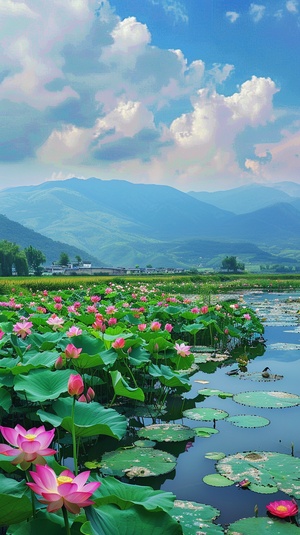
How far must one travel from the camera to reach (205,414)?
496cm

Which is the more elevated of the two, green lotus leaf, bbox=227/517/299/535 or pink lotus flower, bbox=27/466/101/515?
pink lotus flower, bbox=27/466/101/515

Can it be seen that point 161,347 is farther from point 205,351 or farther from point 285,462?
point 205,351

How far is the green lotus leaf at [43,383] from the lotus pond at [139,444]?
0.5 inches

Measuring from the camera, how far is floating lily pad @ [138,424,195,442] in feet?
13.9

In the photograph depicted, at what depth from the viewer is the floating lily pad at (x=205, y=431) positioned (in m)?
4.38

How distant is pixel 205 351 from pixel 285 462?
17.8 ft

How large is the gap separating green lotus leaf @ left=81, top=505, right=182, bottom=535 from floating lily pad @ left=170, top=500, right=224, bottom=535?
0.91 m

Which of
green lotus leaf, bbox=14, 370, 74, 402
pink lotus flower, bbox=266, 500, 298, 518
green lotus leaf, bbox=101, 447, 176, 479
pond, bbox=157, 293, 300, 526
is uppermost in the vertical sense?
green lotus leaf, bbox=14, 370, 74, 402

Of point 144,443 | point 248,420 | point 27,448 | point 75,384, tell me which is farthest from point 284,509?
point 248,420

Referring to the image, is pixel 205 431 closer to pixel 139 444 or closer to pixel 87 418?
pixel 139 444

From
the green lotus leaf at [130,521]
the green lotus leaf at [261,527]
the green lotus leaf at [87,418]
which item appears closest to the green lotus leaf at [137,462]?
the green lotus leaf at [87,418]

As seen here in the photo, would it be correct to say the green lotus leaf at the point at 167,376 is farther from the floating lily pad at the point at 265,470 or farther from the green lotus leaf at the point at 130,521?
the green lotus leaf at the point at 130,521

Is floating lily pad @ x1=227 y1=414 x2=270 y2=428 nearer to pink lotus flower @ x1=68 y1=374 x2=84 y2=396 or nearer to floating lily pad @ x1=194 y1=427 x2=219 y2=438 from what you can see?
floating lily pad @ x1=194 y1=427 x2=219 y2=438

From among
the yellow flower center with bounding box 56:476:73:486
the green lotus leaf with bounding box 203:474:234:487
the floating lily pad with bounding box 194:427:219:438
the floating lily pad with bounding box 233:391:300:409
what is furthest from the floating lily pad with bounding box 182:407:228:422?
the yellow flower center with bounding box 56:476:73:486
